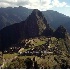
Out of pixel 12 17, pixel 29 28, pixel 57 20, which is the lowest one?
pixel 29 28

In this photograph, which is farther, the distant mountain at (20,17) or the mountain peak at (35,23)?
the distant mountain at (20,17)

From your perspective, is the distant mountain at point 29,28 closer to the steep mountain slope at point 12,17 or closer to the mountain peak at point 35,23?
the mountain peak at point 35,23

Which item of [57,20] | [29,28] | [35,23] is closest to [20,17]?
[57,20]

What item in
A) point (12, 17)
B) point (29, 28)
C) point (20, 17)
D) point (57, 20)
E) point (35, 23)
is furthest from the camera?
point (12, 17)

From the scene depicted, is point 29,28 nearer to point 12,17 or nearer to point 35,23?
point 35,23

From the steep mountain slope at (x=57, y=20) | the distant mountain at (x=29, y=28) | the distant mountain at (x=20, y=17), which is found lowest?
the distant mountain at (x=29, y=28)

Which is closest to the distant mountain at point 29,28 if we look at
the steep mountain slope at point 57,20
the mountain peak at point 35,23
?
the mountain peak at point 35,23

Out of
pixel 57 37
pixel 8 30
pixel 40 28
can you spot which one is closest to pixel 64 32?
pixel 57 37

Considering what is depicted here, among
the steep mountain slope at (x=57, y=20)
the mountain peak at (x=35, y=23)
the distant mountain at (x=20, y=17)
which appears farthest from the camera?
the distant mountain at (x=20, y=17)
